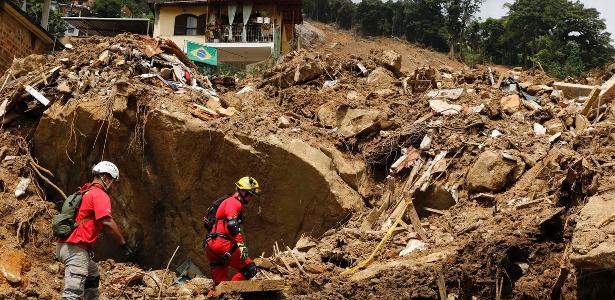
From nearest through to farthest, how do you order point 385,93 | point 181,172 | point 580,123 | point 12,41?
point 580,123, point 181,172, point 385,93, point 12,41

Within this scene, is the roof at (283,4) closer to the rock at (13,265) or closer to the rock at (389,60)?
the rock at (389,60)

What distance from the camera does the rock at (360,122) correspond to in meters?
11.8

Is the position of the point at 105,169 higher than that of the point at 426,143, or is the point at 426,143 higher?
the point at 105,169

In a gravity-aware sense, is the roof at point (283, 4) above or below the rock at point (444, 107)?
above

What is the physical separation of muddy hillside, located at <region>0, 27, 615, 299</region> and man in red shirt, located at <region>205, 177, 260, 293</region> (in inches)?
24.7

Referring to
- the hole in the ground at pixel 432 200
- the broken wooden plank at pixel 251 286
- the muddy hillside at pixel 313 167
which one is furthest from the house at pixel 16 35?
the broken wooden plank at pixel 251 286

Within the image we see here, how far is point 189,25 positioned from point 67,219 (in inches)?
918

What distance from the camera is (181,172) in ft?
36.0

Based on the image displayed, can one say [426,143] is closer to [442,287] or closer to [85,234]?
[442,287]

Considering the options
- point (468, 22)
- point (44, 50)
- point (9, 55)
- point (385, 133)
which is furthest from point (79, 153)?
point (468, 22)

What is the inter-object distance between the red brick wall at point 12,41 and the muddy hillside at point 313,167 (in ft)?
13.1

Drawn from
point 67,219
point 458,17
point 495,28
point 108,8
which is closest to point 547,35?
point 495,28

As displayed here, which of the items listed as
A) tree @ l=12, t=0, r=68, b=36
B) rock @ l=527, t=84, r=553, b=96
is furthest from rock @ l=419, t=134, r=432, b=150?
tree @ l=12, t=0, r=68, b=36

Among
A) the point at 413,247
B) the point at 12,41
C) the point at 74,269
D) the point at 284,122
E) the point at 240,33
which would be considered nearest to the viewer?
the point at 74,269
